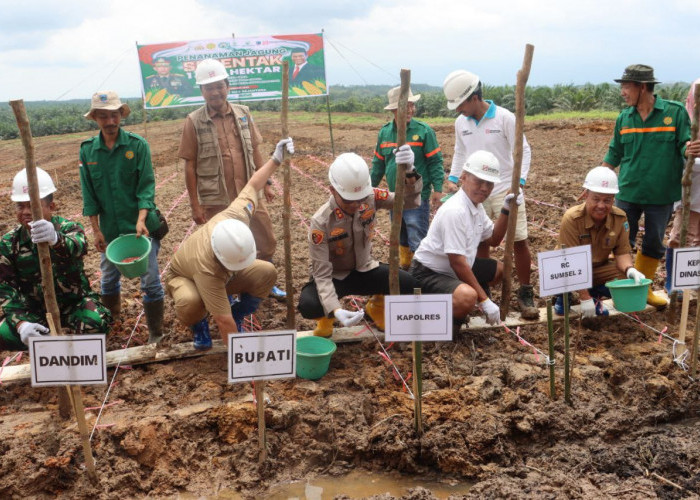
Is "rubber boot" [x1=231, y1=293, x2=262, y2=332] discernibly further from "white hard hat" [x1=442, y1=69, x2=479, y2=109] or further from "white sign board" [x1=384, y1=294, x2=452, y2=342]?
"white hard hat" [x1=442, y1=69, x2=479, y2=109]

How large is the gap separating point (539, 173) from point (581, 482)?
23.5 ft

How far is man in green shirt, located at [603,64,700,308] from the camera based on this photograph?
12.4ft

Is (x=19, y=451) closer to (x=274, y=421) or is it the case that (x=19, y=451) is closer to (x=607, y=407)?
(x=274, y=421)

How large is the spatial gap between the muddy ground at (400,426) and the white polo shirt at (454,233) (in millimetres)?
583

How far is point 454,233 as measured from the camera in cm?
346

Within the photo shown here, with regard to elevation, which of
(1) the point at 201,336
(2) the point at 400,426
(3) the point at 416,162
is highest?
(3) the point at 416,162

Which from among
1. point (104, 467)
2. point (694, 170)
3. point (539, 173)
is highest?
point (694, 170)

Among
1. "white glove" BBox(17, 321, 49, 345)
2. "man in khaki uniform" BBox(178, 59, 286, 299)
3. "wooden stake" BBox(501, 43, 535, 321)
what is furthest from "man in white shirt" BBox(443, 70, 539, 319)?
"white glove" BBox(17, 321, 49, 345)

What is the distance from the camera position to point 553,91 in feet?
72.4

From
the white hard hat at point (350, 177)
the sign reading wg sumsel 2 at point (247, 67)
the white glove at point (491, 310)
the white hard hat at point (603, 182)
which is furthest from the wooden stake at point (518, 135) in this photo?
the sign reading wg sumsel 2 at point (247, 67)

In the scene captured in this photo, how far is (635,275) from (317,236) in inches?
83.3

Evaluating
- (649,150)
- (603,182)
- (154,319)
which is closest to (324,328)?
(154,319)

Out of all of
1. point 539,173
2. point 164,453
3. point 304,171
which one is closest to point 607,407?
point 164,453

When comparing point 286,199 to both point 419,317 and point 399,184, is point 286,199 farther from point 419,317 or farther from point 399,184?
point 419,317
